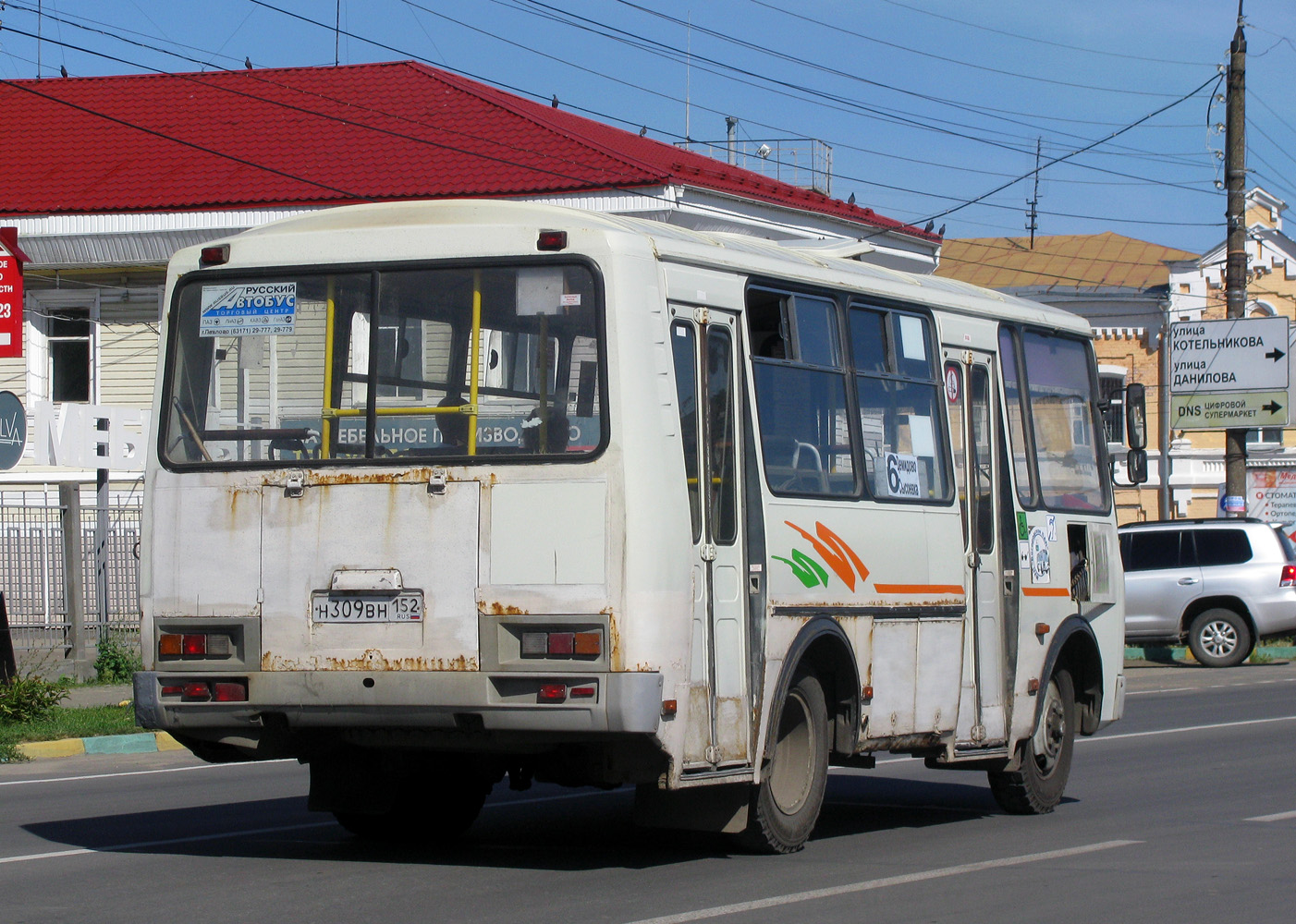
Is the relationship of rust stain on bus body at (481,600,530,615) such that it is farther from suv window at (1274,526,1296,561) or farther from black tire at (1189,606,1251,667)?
suv window at (1274,526,1296,561)

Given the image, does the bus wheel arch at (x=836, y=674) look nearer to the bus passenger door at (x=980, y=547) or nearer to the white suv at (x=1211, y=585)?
the bus passenger door at (x=980, y=547)

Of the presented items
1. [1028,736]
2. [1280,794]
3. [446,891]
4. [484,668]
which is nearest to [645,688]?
[484,668]

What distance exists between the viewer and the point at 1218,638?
2586 cm

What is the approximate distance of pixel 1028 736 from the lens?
10859 mm

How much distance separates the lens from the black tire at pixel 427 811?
30.2 feet

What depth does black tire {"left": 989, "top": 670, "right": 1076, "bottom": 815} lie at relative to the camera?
35.7ft

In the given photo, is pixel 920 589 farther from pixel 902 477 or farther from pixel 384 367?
pixel 384 367

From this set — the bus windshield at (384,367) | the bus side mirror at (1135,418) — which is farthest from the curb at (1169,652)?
the bus windshield at (384,367)

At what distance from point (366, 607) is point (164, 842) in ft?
7.22

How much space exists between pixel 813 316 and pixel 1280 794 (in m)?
4.91

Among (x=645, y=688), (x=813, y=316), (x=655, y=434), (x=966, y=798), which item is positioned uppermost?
(x=813, y=316)

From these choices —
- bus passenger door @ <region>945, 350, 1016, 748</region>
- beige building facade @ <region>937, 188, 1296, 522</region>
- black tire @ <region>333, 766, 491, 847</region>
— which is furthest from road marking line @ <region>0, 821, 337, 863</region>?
beige building facade @ <region>937, 188, 1296, 522</region>

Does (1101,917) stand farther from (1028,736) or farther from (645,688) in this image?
(1028,736)

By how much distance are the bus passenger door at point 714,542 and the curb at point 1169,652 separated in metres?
20.5
